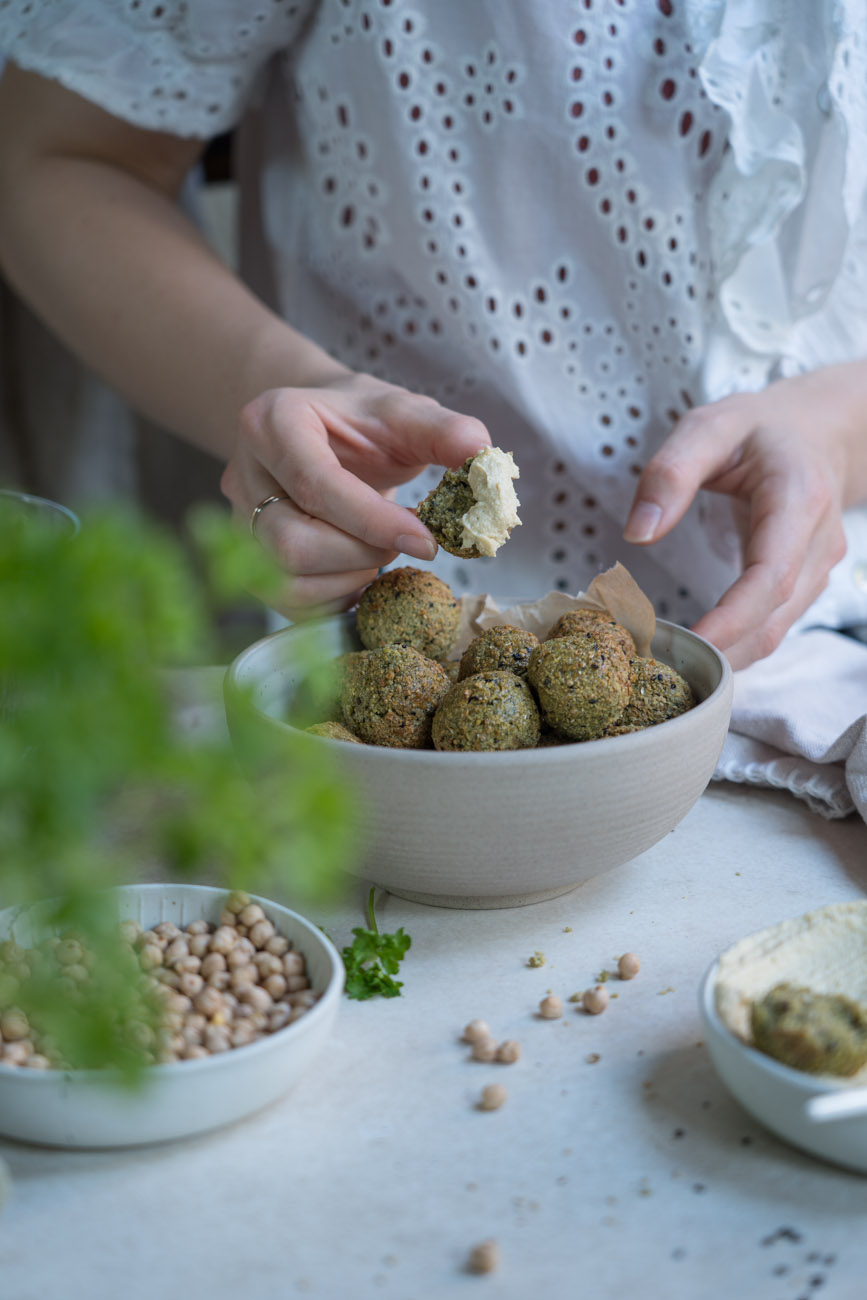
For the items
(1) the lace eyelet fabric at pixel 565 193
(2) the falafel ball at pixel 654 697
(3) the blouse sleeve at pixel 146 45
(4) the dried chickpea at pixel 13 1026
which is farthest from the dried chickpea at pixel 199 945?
(3) the blouse sleeve at pixel 146 45

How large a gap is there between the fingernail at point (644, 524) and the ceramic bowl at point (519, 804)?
30 centimetres

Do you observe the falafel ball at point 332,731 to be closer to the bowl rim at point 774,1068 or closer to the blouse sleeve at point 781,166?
the bowl rim at point 774,1068

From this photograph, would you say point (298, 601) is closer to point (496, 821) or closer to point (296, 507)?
point (296, 507)

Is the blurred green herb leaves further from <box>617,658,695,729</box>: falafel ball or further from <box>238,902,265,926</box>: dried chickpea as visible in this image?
<box>617,658,695,729</box>: falafel ball

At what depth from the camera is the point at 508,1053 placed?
664 mm

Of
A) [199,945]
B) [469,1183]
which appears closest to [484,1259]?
[469,1183]

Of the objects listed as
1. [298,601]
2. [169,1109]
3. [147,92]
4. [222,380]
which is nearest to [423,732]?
[298,601]

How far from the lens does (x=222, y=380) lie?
1.29m

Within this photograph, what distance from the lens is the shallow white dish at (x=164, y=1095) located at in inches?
21.6

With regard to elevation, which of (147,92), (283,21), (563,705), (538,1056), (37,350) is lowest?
(37,350)

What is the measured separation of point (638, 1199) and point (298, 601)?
59 centimetres

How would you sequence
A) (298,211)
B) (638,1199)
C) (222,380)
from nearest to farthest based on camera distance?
(638,1199) < (222,380) < (298,211)

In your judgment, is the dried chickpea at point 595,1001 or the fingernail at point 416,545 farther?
the fingernail at point 416,545

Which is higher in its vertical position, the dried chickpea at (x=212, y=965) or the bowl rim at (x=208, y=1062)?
the bowl rim at (x=208, y=1062)
